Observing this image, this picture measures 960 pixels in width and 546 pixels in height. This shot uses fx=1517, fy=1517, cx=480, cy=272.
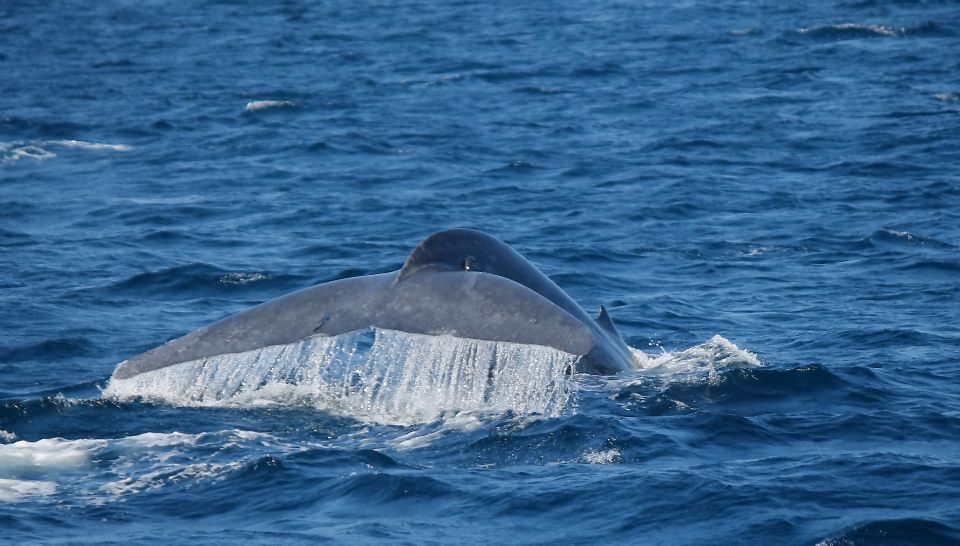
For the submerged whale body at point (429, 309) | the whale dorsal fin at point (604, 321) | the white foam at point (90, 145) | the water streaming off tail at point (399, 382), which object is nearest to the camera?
the submerged whale body at point (429, 309)

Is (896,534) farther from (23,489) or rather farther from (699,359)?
(23,489)

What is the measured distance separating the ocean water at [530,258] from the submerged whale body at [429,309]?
0.22 m

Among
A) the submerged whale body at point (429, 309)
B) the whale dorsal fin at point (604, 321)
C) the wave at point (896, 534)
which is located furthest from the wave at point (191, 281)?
the wave at point (896, 534)

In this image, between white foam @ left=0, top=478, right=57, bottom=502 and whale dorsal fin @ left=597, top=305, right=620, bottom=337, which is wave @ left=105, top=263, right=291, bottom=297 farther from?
white foam @ left=0, top=478, right=57, bottom=502

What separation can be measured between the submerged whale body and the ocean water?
0.22 m

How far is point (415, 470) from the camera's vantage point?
38.3 ft

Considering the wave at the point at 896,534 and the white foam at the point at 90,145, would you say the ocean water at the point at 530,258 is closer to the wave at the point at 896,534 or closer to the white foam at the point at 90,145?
the wave at the point at 896,534

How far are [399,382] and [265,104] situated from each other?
82.3 feet

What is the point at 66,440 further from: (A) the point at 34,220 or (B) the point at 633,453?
(A) the point at 34,220

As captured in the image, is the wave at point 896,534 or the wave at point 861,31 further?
the wave at point 861,31

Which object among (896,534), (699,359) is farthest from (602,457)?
(699,359)

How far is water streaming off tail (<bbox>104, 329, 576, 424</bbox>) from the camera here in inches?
452

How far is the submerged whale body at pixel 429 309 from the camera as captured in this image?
11.1 meters

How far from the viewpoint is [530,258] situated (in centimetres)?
2150
